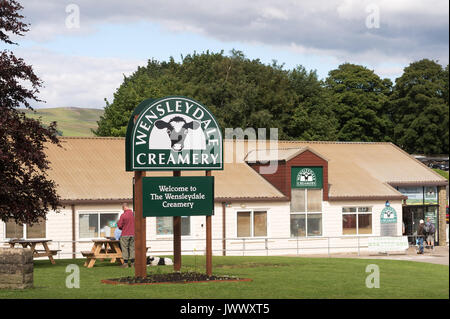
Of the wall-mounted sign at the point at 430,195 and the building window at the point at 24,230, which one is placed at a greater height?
the wall-mounted sign at the point at 430,195

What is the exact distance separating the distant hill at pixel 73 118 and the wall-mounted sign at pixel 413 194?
7969 cm

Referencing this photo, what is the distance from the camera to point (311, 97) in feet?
240

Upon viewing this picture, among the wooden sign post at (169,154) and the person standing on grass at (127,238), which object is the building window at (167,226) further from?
the wooden sign post at (169,154)

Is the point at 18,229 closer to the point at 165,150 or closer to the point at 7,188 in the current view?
the point at 7,188

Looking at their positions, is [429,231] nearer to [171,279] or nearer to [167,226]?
[167,226]

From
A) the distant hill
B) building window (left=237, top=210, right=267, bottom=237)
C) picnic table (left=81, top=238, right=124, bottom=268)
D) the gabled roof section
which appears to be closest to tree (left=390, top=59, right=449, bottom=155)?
the gabled roof section

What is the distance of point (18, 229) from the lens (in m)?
34.9

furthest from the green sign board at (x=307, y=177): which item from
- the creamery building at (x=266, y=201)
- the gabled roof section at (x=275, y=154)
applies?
the gabled roof section at (x=275, y=154)

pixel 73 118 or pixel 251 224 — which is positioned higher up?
pixel 73 118

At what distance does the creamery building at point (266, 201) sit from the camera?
3641 cm

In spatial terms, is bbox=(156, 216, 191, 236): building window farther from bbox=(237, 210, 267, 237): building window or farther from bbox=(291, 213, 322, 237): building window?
bbox=(291, 213, 322, 237): building window

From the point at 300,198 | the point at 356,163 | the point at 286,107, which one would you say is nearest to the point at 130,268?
the point at 300,198

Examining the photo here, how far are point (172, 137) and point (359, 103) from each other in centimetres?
5763

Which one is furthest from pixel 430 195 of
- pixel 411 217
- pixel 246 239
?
pixel 246 239
